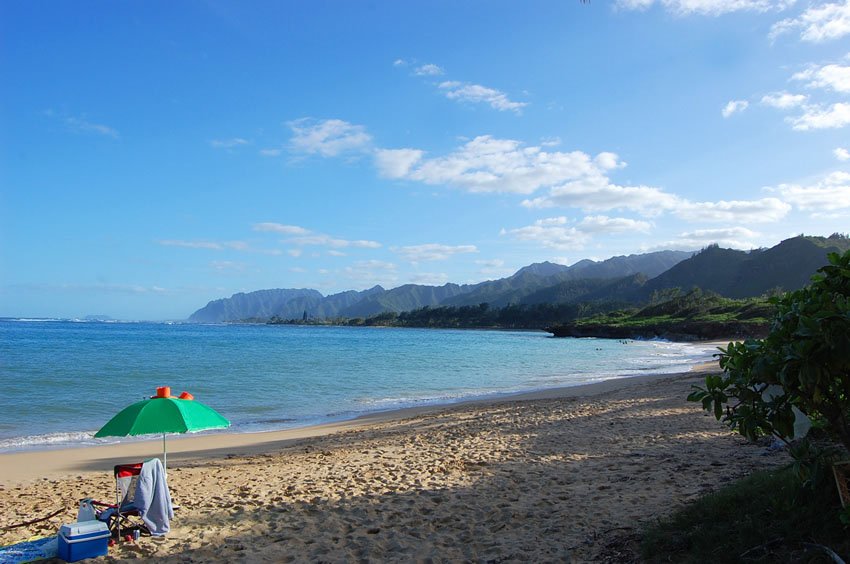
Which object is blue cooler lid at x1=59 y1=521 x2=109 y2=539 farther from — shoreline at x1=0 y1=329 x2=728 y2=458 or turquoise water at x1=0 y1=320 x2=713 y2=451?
turquoise water at x1=0 y1=320 x2=713 y2=451

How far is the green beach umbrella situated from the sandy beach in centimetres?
117

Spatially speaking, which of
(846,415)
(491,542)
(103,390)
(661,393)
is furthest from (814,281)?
(103,390)

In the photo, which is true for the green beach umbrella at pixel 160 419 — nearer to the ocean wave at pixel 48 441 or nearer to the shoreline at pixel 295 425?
the shoreline at pixel 295 425

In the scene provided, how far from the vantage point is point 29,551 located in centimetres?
556

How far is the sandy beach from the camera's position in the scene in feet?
18.3

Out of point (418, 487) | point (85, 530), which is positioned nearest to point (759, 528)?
point (418, 487)

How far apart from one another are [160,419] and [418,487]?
11.5 ft

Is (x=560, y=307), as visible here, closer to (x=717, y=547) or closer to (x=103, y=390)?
(x=103, y=390)

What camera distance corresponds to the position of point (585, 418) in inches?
528

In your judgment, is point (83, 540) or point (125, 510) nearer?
point (83, 540)

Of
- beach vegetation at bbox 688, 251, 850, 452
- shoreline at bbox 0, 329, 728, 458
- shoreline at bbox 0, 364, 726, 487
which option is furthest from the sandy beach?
beach vegetation at bbox 688, 251, 850, 452

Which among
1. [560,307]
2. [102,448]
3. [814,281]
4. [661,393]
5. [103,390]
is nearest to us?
[814,281]

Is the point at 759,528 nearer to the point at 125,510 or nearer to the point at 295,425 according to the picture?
the point at 125,510

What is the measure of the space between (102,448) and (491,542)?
10.6 meters
